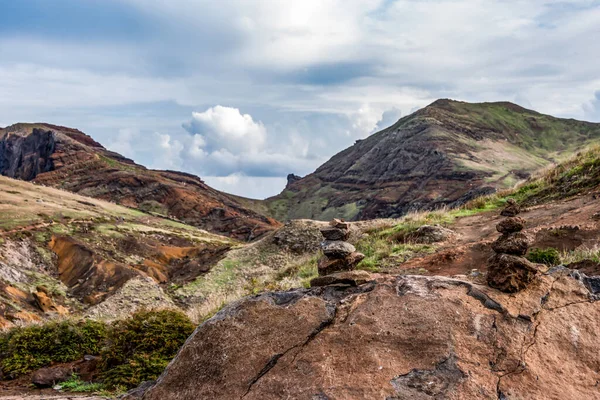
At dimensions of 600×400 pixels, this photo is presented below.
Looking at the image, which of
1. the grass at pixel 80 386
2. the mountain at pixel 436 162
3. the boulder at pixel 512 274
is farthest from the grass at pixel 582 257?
the mountain at pixel 436 162

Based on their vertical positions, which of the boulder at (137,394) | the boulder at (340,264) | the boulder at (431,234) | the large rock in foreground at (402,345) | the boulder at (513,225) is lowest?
the boulder at (137,394)

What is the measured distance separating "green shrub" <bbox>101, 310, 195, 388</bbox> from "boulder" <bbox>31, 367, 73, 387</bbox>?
739 mm

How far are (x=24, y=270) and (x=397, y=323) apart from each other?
2606 centimetres

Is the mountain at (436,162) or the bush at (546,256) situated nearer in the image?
the bush at (546,256)

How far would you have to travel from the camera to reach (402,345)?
200 inches

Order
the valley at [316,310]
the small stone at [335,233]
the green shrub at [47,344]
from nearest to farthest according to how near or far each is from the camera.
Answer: the valley at [316,310] < the green shrub at [47,344] < the small stone at [335,233]

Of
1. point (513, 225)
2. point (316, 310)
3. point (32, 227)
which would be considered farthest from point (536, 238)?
point (32, 227)

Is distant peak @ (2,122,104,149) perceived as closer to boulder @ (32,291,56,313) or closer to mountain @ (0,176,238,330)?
mountain @ (0,176,238,330)

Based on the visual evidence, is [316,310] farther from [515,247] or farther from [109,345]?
[109,345]

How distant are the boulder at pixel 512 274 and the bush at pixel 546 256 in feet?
13.5

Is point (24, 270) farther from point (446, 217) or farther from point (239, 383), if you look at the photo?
point (239, 383)

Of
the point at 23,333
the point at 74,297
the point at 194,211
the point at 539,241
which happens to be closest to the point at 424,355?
the point at 539,241

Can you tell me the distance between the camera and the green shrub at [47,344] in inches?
359

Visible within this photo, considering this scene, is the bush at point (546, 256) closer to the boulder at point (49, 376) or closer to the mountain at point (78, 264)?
the boulder at point (49, 376)
